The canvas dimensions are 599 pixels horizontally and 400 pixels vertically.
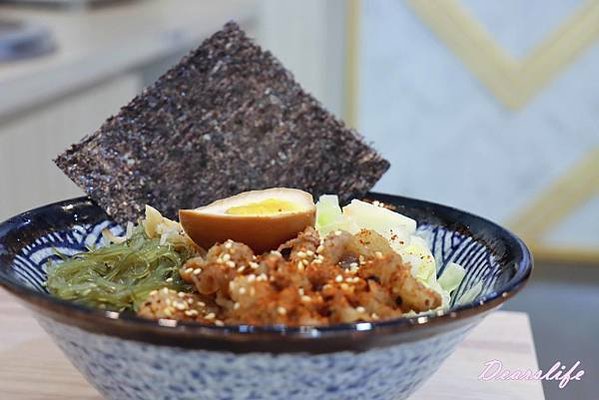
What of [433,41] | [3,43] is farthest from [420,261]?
[433,41]

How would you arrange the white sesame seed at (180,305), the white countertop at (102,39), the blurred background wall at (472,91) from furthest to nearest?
the blurred background wall at (472,91)
the white countertop at (102,39)
the white sesame seed at (180,305)

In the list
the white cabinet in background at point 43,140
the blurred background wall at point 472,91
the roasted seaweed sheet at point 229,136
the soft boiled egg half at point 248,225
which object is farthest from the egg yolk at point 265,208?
the blurred background wall at point 472,91

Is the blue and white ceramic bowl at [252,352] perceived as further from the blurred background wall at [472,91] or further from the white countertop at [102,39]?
the blurred background wall at [472,91]

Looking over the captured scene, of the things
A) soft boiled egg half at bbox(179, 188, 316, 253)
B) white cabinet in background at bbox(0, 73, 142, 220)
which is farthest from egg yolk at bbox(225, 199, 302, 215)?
white cabinet in background at bbox(0, 73, 142, 220)

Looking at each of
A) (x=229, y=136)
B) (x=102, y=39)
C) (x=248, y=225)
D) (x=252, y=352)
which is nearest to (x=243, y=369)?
(x=252, y=352)

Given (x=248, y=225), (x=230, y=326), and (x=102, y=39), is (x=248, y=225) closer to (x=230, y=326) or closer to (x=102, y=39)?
(x=230, y=326)

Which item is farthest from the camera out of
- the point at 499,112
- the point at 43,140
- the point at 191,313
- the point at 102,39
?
the point at 499,112

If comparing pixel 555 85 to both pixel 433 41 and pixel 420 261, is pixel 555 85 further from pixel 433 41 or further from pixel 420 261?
pixel 420 261

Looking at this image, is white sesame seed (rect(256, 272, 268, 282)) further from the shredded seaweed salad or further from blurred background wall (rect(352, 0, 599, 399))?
blurred background wall (rect(352, 0, 599, 399))
